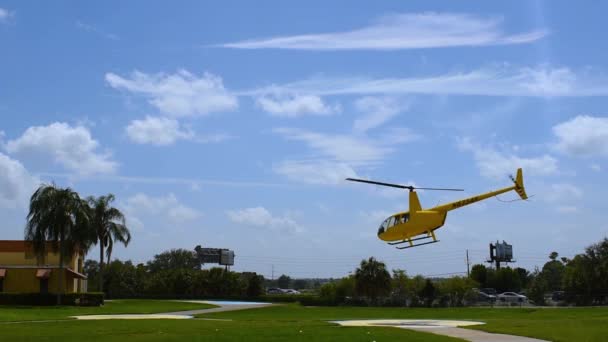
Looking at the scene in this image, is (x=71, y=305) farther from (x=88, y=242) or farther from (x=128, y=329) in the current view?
(x=128, y=329)

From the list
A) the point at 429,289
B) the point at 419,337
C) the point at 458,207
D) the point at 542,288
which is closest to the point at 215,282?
the point at 429,289

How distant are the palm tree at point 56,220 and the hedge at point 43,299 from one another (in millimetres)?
1608

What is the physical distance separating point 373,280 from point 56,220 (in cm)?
3623

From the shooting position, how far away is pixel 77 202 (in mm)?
69250

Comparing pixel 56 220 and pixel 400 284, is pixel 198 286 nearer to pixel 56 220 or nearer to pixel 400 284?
pixel 400 284

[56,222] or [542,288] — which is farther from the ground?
[56,222]

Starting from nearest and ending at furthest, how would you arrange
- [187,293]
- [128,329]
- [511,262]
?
[128,329] < [187,293] < [511,262]

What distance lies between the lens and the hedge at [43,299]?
66312 millimetres

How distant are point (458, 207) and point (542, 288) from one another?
6801cm

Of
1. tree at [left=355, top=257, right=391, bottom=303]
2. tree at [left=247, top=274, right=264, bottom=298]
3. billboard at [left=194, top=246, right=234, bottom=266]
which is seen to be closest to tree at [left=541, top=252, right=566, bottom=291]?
tree at [left=355, top=257, right=391, bottom=303]

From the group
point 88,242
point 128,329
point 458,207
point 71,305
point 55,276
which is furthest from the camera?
point 55,276

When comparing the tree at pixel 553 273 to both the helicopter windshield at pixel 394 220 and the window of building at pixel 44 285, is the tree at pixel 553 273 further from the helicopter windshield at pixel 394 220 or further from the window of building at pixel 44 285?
the helicopter windshield at pixel 394 220

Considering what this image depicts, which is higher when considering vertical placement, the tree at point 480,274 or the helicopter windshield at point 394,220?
the helicopter windshield at point 394,220

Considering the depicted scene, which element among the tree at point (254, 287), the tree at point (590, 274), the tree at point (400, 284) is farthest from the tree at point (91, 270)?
the tree at point (590, 274)
